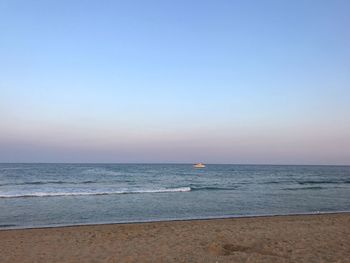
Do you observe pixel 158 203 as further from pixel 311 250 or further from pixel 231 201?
pixel 311 250

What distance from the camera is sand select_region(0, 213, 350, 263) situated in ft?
30.2

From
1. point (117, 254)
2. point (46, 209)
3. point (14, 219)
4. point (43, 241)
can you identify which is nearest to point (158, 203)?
point (46, 209)

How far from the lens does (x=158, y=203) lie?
23.3 m

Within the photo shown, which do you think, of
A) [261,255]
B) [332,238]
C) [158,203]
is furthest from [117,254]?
[158,203]

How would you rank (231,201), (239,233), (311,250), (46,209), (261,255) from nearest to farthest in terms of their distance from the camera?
(261,255), (311,250), (239,233), (46,209), (231,201)

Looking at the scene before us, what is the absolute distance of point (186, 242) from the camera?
438 inches

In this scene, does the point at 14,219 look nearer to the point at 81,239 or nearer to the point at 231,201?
the point at 81,239

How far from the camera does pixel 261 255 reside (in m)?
9.20

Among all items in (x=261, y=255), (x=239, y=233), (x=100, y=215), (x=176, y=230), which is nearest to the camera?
(x=261, y=255)

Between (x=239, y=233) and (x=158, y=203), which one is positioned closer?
(x=239, y=233)

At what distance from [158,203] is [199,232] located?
10730 mm

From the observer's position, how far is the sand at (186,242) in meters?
9.22

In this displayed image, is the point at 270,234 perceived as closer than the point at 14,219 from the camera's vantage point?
Yes

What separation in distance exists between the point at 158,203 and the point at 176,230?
10045 mm
